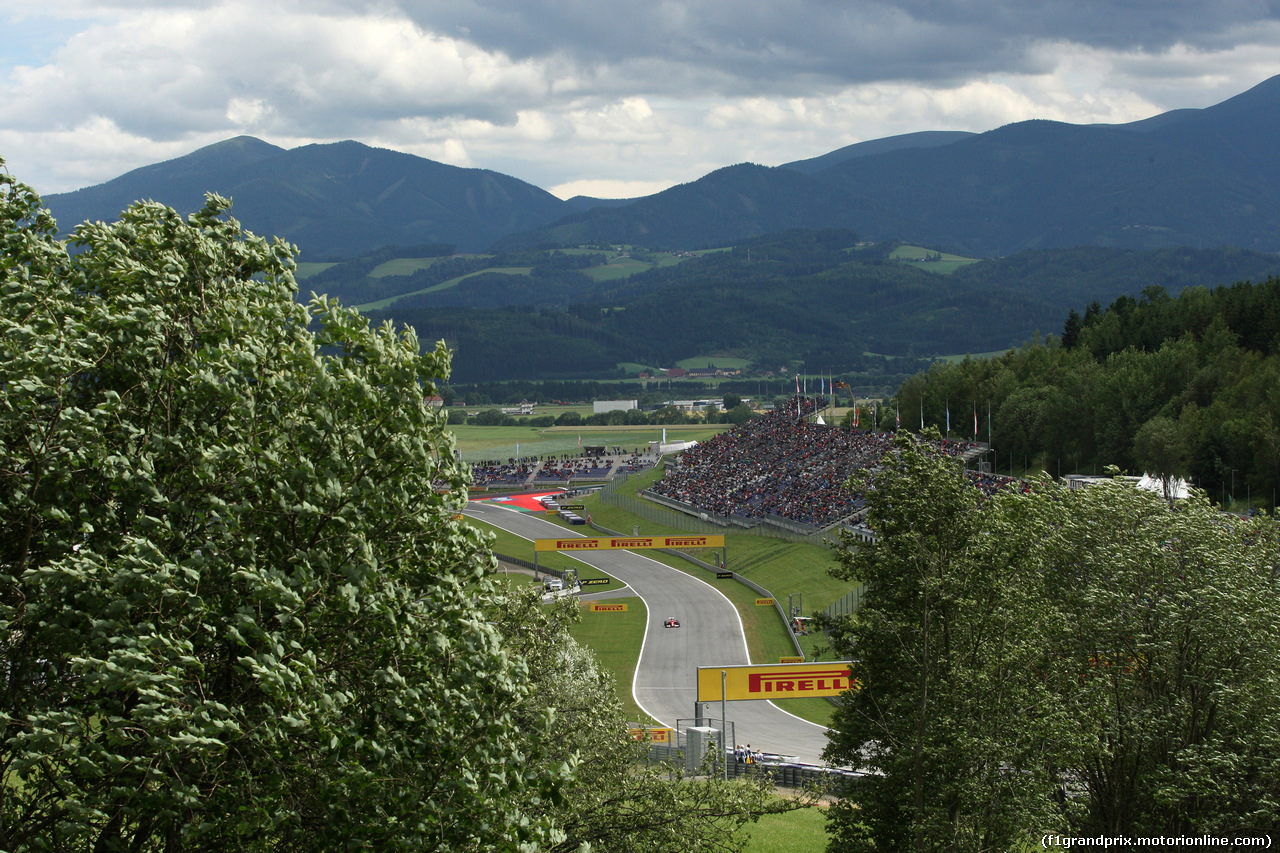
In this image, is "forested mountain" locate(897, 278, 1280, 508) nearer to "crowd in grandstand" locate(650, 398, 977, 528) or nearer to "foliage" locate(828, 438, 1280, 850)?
"crowd in grandstand" locate(650, 398, 977, 528)

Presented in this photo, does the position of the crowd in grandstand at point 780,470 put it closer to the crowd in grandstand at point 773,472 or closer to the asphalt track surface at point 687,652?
the crowd in grandstand at point 773,472

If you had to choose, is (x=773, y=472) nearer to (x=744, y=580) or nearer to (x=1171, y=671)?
(x=744, y=580)

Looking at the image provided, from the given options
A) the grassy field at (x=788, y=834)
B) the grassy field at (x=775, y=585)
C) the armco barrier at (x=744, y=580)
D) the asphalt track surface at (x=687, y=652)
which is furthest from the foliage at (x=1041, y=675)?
the armco barrier at (x=744, y=580)

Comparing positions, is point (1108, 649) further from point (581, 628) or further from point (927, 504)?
point (581, 628)

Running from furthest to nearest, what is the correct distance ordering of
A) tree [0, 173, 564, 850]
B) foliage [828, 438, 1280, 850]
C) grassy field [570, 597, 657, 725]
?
grassy field [570, 597, 657, 725]
foliage [828, 438, 1280, 850]
tree [0, 173, 564, 850]

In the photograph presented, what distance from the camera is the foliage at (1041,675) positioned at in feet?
67.6

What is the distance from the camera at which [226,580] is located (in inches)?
427

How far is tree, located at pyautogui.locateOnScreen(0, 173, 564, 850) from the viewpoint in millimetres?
10133

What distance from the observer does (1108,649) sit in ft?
87.0

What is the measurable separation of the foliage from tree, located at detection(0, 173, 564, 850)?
36.8 ft

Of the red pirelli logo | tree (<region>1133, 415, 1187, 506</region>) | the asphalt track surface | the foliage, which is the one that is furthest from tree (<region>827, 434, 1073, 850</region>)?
tree (<region>1133, 415, 1187, 506</region>)

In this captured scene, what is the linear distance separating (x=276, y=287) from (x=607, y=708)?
1025 centimetres

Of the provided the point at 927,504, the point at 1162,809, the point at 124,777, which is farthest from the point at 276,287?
the point at 1162,809

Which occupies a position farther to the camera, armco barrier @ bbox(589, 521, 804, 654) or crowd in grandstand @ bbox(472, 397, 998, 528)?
crowd in grandstand @ bbox(472, 397, 998, 528)
